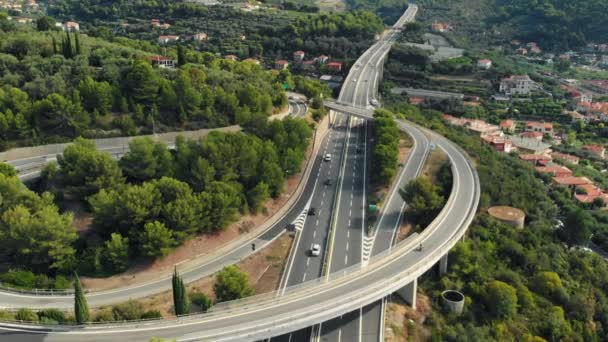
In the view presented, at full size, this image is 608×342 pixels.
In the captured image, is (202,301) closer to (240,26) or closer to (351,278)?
(351,278)

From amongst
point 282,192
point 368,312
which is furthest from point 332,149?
point 368,312

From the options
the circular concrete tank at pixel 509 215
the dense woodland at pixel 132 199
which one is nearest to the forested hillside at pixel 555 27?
the circular concrete tank at pixel 509 215

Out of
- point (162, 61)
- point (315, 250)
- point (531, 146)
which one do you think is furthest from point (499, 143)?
point (162, 61)

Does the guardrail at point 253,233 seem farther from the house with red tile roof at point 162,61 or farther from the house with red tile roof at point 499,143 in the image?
the house with red tile roof at point 499,143

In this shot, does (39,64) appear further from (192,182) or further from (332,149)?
(332,149)

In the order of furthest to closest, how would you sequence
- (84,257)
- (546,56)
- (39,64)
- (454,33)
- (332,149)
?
1. (454,33)
2. (546,56)
3. (332,149)
4. (39,64)
5. (84,257)

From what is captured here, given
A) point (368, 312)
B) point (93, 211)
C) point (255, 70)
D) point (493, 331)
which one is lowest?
point (493, 331)
